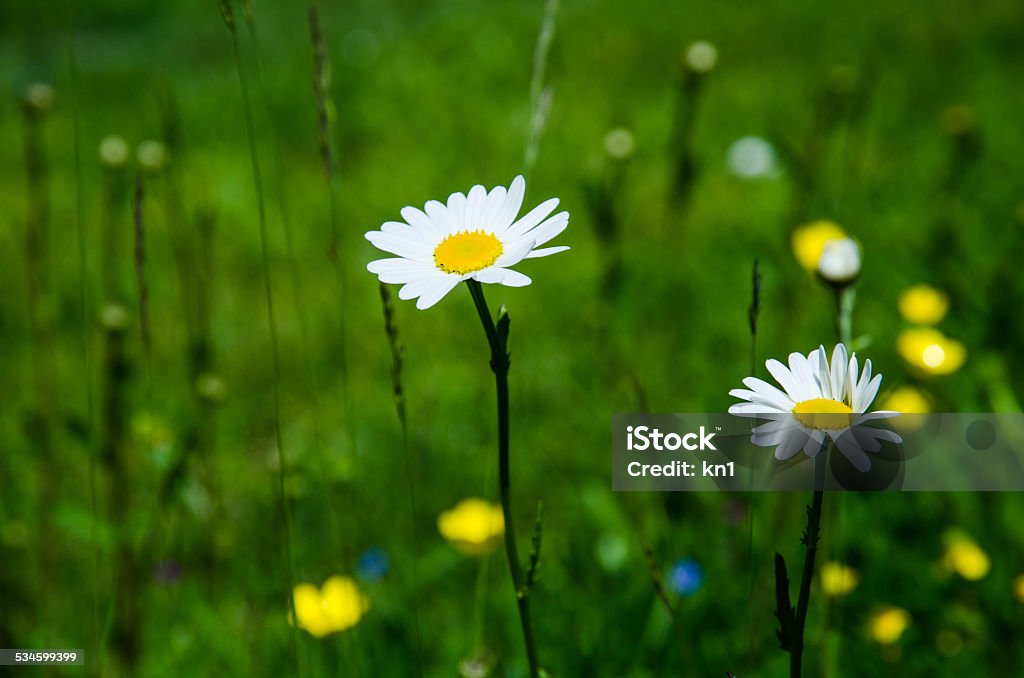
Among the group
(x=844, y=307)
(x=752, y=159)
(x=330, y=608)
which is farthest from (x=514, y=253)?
(x=752, y=159)

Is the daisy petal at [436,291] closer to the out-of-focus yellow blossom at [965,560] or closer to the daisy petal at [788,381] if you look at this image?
the daisy petal at [788,381]

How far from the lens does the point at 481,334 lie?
1896 millimetres

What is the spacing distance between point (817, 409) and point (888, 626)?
0.61m

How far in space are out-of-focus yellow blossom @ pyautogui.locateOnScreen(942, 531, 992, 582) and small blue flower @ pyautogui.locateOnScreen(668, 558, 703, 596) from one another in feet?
0.99

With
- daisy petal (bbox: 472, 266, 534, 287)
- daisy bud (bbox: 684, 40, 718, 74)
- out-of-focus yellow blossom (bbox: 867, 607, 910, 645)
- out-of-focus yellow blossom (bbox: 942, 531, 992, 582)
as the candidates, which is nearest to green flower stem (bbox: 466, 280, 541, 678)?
daisy petal (bbox: 472, 266, 534, 287)

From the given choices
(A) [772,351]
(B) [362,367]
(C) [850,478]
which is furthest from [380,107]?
(C) [850,478]

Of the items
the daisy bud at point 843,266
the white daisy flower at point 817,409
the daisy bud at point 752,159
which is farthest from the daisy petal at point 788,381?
the daisy bud at point 752,159

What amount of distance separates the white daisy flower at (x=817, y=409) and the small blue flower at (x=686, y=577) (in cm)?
50

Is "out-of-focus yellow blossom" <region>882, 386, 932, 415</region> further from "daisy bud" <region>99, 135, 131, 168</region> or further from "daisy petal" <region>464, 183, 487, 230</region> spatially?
"daisy bud" <region>99, 135, 131, 168</region>

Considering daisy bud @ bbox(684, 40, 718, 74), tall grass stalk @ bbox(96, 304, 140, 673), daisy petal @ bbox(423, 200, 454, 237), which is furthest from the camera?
daisy bud @ bbox(684, 40, 718, 74)

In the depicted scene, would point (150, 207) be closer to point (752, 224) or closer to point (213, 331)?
point (213, 331)

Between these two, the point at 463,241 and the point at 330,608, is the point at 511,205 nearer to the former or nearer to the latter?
the point at 463,241

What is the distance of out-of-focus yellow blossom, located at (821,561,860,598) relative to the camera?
0.85 meters

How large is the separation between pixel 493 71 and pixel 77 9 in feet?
7.50
